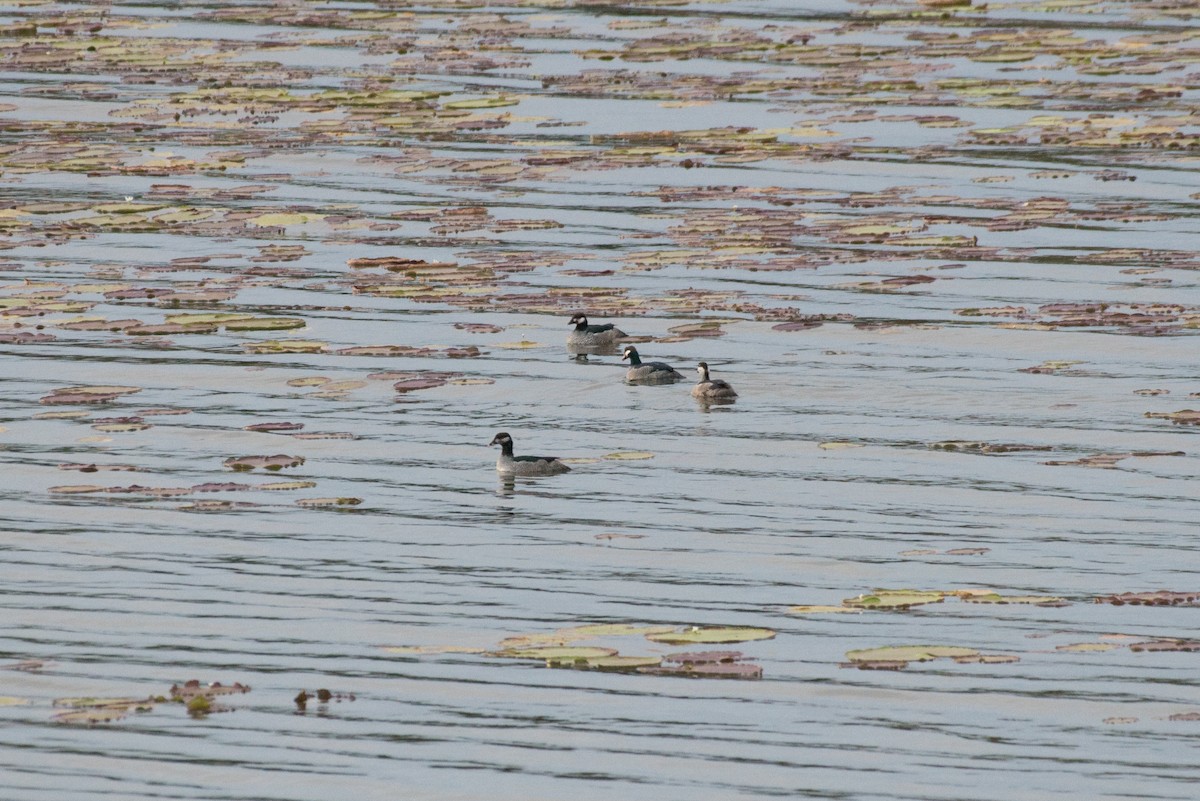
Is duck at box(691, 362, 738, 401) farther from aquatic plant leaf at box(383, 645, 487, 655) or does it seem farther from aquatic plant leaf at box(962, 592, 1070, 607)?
aquatic plant leaf at box(383, 645, 487, 655)

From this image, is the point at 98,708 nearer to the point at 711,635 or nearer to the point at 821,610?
the point at 711,635

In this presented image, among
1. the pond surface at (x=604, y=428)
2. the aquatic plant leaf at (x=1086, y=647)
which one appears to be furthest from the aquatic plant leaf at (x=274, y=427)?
the aquatic plant leaf at (x=1086, y=647)

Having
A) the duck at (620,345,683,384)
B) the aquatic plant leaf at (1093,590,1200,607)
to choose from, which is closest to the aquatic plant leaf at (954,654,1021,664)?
the aquatic plant leaf at (1093,590,1200,607)

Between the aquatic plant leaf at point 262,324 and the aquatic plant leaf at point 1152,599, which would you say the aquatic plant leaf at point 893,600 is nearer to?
the aquatic plant leaf at point 1152,599

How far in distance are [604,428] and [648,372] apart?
73.2 inches

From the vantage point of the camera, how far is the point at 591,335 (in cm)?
2758

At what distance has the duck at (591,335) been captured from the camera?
27.3 meters

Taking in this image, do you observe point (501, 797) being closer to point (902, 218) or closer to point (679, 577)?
point (679, 577)

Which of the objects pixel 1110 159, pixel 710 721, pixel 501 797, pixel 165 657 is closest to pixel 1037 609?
pixel 710 721

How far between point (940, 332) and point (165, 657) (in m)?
14.1

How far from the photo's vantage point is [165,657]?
54.5 feet

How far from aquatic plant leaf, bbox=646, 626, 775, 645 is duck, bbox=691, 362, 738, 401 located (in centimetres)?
814

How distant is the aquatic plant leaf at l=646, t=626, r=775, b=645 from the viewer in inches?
666

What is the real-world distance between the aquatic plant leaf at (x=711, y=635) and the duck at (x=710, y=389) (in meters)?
8.14
